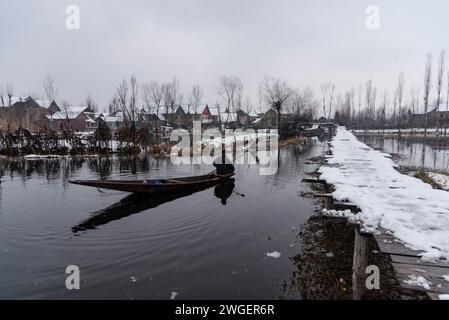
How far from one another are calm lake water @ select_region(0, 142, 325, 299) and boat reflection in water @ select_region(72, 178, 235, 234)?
37 millimetres

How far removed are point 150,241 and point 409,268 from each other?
245 inches

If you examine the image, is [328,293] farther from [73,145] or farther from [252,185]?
[73,145]

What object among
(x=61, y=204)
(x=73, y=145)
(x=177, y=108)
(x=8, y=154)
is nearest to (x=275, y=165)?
(x=61, y=204)

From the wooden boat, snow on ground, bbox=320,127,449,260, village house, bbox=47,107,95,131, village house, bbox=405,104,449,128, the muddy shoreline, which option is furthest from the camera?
village house, bbox=405,104,449,128

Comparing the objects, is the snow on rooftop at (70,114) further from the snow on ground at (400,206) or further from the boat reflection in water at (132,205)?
the snow on ground at (400,206)

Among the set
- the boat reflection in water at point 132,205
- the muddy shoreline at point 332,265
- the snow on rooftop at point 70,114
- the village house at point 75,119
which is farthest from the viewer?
the snow on rooftop at point 70,114

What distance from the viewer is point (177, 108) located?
85875 millimetres

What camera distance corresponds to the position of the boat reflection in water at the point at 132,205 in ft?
35.2

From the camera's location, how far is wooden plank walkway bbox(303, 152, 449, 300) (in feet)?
18.7

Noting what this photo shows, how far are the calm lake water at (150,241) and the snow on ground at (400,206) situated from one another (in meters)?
1.87

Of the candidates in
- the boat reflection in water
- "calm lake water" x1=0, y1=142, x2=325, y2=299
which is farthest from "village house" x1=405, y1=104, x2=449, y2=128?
"calm lake water" x1=0, y1=142, x2=325, y2=299

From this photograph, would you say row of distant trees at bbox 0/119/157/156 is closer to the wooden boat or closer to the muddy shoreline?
the wooden boat

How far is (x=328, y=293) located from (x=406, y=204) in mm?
6513

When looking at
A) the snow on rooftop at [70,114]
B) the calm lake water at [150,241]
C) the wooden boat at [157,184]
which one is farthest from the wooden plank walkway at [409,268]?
the snow on rooftop at [70,114]
